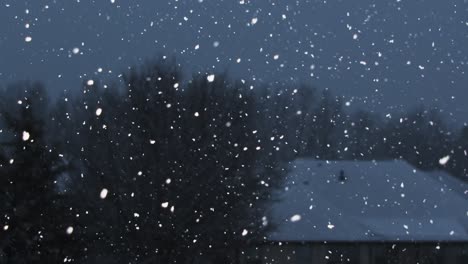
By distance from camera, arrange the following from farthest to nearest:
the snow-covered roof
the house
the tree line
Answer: the snow-covered roof → the house → the tree line

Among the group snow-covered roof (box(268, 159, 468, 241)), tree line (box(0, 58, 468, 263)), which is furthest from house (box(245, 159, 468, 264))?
tree line (box(0, 58, 468, 263))

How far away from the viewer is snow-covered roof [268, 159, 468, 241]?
35875mm

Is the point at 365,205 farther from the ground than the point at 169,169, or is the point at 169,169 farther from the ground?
the point at 365,205

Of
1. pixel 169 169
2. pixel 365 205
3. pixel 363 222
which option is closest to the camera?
pixel 169 169

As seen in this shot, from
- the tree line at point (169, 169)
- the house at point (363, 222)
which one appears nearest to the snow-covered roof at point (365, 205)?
the house at point (363, 222)

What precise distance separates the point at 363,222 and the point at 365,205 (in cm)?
175

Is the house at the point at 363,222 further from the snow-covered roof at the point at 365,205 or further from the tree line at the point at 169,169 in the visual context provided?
the tree line at the point at 169,169

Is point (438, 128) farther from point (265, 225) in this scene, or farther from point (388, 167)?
point (265, 225)

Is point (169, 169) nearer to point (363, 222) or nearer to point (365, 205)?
point (363, 222)

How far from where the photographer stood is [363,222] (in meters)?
37.5

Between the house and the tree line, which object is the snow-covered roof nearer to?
the house

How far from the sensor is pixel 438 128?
8744 centimetres

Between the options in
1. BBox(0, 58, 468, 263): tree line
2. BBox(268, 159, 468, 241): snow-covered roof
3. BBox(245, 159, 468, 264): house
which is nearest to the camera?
BBox(0, 58, 468, 263): tree line

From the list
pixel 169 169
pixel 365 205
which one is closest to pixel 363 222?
pixel 365 205
